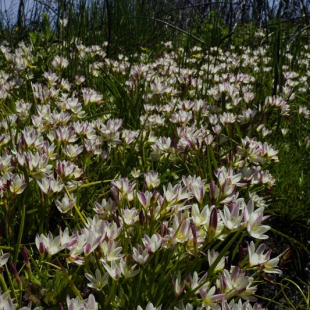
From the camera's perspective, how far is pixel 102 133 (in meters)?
2.06

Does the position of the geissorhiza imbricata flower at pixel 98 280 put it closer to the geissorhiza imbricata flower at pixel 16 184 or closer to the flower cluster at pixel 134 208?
the flower cluster at pixel 134 208

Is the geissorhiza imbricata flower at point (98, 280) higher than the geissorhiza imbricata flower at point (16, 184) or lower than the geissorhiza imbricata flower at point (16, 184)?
lower

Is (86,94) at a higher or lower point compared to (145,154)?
higher

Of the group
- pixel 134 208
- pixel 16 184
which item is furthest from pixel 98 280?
pixel 16 184

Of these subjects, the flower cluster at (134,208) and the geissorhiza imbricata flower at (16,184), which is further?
the geissorhiza imbricata flower at (16,184)

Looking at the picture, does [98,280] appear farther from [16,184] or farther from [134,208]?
[16,184]

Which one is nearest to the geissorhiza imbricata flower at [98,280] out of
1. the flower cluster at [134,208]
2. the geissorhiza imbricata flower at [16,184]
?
the flower cluster at [134,208]

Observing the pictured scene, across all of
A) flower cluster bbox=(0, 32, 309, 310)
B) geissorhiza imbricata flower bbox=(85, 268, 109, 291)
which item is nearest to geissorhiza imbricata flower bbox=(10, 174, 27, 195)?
flower cluster bbox=(0, 32, 309, 310)

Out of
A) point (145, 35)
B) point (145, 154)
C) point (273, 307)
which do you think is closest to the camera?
point (273, 307)

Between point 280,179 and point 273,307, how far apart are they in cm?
83

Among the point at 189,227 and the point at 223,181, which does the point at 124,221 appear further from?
the point at 223,181

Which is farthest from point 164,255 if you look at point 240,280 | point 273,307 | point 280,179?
point 280,179

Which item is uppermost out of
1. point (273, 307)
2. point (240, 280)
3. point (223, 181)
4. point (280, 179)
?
point (223, 181)

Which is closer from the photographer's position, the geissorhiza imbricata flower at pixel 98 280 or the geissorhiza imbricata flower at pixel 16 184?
the geissorhiza imbricata flower at pixel 98 280
